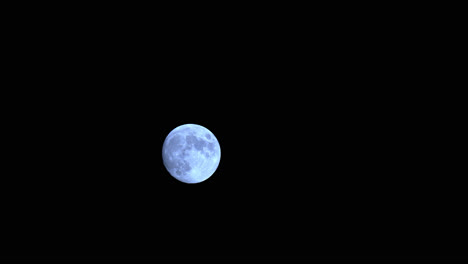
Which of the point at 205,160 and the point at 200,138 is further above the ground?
the point at 200,138

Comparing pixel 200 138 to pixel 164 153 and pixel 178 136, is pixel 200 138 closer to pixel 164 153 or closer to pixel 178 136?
pixel 178 136

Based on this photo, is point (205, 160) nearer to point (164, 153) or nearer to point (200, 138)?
point (200, 138)

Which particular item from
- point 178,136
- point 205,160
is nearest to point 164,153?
point 178,136

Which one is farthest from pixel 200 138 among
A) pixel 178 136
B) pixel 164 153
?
pixel 164 153

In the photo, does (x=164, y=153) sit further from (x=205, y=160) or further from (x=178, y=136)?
(x=205, y=160)

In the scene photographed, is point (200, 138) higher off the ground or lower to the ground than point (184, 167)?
higher
